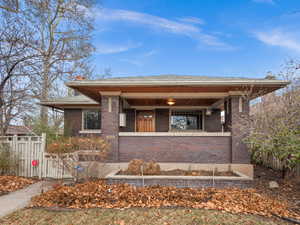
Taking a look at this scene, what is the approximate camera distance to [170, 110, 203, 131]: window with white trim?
10.9 m

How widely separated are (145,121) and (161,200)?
706 cm

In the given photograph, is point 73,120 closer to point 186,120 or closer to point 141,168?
point 141,168

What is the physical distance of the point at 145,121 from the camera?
36.0ft

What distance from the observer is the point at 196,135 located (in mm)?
6859

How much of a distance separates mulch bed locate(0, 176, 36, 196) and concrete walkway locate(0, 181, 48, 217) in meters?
0.29

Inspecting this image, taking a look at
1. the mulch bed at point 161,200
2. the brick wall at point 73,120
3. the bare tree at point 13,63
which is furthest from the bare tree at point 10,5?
the mulch bed at point 161,200

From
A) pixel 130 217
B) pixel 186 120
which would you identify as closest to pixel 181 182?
pixel 130 217

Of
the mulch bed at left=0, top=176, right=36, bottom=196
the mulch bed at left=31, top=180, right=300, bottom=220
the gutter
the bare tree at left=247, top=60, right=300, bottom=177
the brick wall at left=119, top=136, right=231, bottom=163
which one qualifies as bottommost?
the mulch bed at left=0, top=176, right=36, bottom=196

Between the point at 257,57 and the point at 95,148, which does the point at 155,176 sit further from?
the point at 257,57

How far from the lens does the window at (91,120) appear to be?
432 inches

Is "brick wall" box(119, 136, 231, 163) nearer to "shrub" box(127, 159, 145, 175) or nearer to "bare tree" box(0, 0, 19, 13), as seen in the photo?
"shrub" box(127, 159, 145, 175)

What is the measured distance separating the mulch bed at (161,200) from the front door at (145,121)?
6.22 meters

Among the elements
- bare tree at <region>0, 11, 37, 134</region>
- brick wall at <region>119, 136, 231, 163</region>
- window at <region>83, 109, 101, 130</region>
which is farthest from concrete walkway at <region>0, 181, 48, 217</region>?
window at <region>83, 109, 101, 130</region>

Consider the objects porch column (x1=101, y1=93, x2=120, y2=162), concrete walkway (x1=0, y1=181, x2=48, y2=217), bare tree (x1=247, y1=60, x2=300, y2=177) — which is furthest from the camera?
porch column (x1=101, y1=93, x2=120, y2=162)
